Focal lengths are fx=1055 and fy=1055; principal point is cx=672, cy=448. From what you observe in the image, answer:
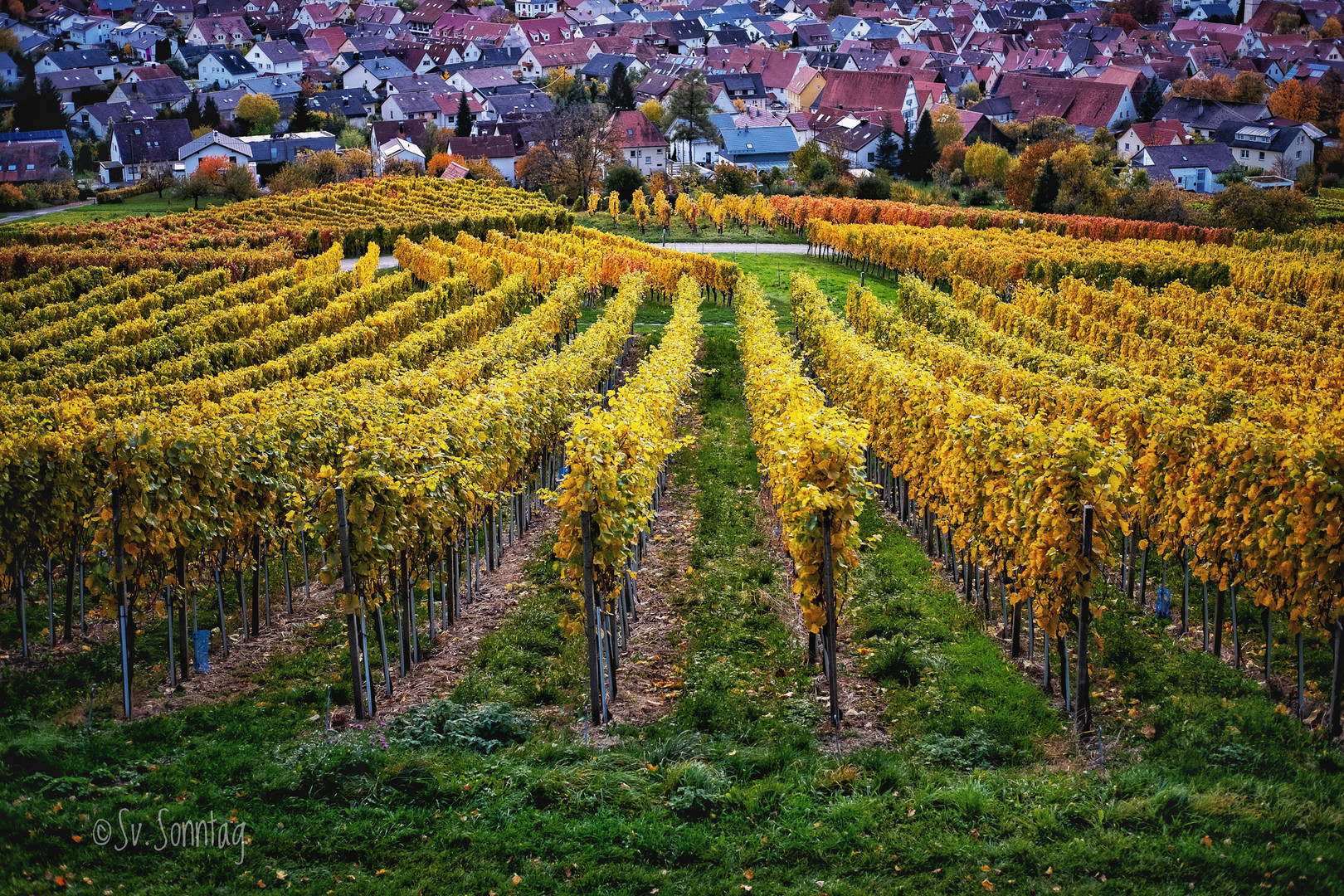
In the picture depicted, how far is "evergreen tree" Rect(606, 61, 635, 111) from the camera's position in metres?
122

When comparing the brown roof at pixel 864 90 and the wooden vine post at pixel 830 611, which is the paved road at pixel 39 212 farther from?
the brown roof at pixel 864 90

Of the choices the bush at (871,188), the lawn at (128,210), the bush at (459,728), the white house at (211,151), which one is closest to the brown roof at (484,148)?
the white house at (211,151)

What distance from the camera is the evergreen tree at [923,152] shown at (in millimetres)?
96562

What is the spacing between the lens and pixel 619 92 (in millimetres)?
122250

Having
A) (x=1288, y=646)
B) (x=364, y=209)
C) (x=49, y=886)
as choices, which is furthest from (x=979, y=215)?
(x=49, y=886)

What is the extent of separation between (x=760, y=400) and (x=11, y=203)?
287 ft

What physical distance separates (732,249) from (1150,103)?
8447 cm

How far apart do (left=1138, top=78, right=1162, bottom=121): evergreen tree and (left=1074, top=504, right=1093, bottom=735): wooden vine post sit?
426ft

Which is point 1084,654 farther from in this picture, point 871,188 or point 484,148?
point 484,148

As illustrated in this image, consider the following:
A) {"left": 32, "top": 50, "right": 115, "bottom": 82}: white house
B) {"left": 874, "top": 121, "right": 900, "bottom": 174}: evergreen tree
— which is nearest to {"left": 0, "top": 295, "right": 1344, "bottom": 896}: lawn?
{"left": 874, "top": 121, "right": 900, "bottom": 174}: evergreen tree

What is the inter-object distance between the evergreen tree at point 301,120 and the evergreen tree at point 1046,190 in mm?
82154

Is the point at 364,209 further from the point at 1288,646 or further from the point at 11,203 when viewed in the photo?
the point at 1288,646

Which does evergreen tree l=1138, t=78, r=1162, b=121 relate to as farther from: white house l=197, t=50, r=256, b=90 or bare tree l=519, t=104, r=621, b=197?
white house l=197, t=50, r=256, b=90

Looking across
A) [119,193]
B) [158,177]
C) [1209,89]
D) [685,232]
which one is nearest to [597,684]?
[685,232]
